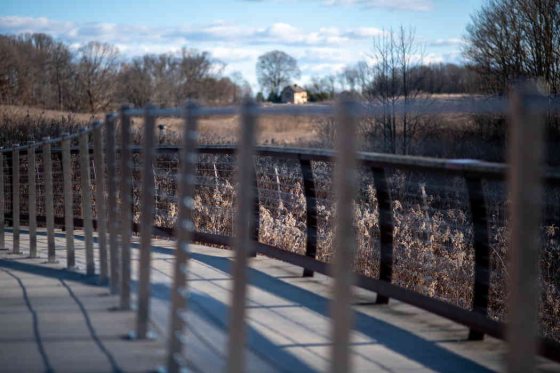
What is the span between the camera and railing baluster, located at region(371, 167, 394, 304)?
6.49 m

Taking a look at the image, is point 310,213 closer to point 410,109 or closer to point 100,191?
point 100,191

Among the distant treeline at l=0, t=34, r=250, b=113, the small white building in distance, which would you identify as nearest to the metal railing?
the distant treeline at l=0, t=34, r=250, b=113

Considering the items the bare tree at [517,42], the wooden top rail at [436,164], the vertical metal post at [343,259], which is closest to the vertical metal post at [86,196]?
the wooden top rail at [436,164]

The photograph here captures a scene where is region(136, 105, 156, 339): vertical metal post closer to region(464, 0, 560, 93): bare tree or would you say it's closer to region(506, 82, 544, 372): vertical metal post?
region(506, 82, 544, 372): vertical metal post

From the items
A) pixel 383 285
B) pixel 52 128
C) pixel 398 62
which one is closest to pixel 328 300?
pixel 383 285

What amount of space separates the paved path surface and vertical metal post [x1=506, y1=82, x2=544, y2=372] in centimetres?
245

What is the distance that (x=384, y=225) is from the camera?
21.6 feet

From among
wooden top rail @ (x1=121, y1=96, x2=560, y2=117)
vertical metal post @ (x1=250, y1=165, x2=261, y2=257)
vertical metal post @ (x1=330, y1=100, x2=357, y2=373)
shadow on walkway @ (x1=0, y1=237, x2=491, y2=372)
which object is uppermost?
wooden top rail @ (x1=121, y1=96, x2=560, y2=117)

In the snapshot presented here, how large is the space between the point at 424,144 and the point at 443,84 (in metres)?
14.1

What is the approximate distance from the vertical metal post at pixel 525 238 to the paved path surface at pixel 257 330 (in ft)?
8.02

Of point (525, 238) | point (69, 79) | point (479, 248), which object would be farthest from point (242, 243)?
A: point (69, 79)

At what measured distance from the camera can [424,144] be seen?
29.9 metres

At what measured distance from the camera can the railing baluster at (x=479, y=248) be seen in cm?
553

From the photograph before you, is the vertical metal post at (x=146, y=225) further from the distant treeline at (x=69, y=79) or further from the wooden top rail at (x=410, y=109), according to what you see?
the distant treeline at (x=69, y=79)
